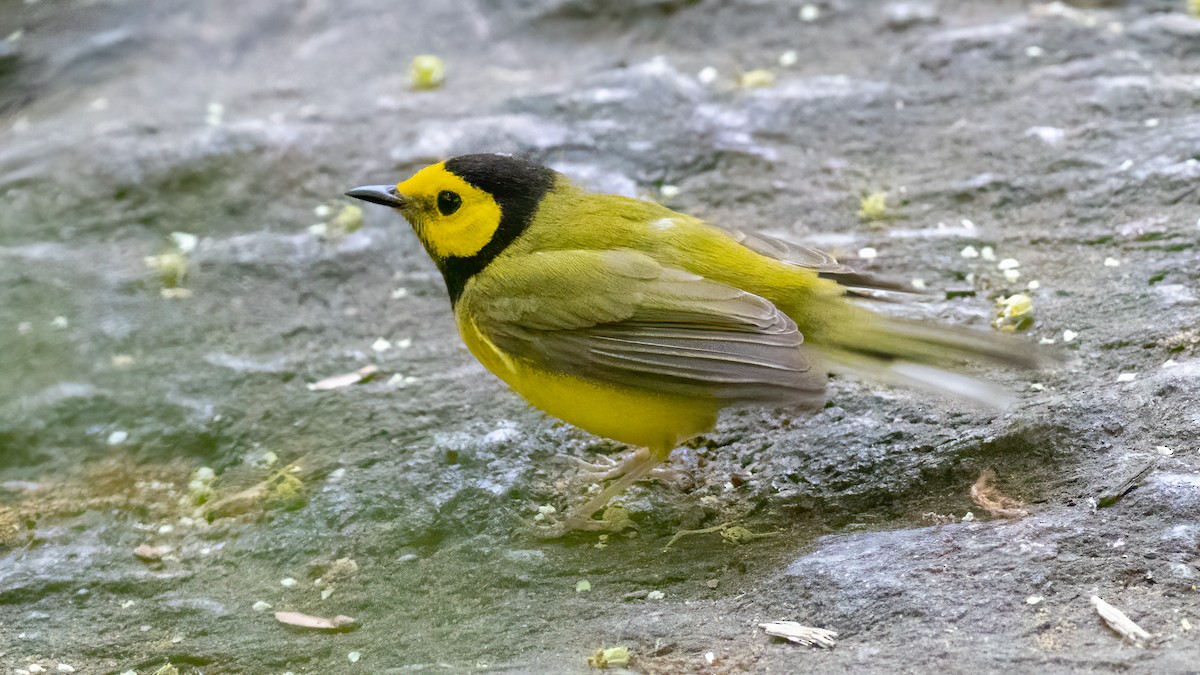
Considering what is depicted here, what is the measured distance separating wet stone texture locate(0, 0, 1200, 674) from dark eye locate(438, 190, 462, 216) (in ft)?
2.56

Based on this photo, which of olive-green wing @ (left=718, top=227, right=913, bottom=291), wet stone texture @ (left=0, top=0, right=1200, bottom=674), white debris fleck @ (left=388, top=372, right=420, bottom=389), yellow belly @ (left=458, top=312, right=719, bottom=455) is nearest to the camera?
wet stone texture @ (left=0, top=0, right=1200, bottom=674)

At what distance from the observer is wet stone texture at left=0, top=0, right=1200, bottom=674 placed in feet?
10.1

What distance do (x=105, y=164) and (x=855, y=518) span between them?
416cm

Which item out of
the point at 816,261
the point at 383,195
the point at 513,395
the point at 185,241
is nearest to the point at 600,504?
the point at 513,395

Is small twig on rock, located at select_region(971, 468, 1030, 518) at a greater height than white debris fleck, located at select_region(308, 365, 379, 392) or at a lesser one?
greater

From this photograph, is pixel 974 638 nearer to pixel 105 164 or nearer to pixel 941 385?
pixel 941 385

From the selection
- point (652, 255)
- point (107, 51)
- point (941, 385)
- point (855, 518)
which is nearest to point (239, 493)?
point (652, 255)

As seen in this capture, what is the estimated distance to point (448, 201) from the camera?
3.87 meters

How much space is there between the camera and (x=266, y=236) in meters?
5.34

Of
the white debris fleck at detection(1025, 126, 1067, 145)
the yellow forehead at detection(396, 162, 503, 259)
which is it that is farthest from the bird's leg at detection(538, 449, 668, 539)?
the white debris fleck at detection(1025, 126, 1067, 145)

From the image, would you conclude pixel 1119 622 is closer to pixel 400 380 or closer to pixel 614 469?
pixel 614 469

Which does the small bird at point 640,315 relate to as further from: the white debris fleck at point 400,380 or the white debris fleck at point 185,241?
the white debris fleck at point 185,241

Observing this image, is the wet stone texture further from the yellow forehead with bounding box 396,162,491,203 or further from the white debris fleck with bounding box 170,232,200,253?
the yellow forehead with bounding box 396,162,491,203

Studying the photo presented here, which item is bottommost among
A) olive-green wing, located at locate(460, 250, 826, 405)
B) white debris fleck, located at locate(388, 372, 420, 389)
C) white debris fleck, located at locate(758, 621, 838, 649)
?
white debris fleck, located at locate(388, 372, 420, 389)
